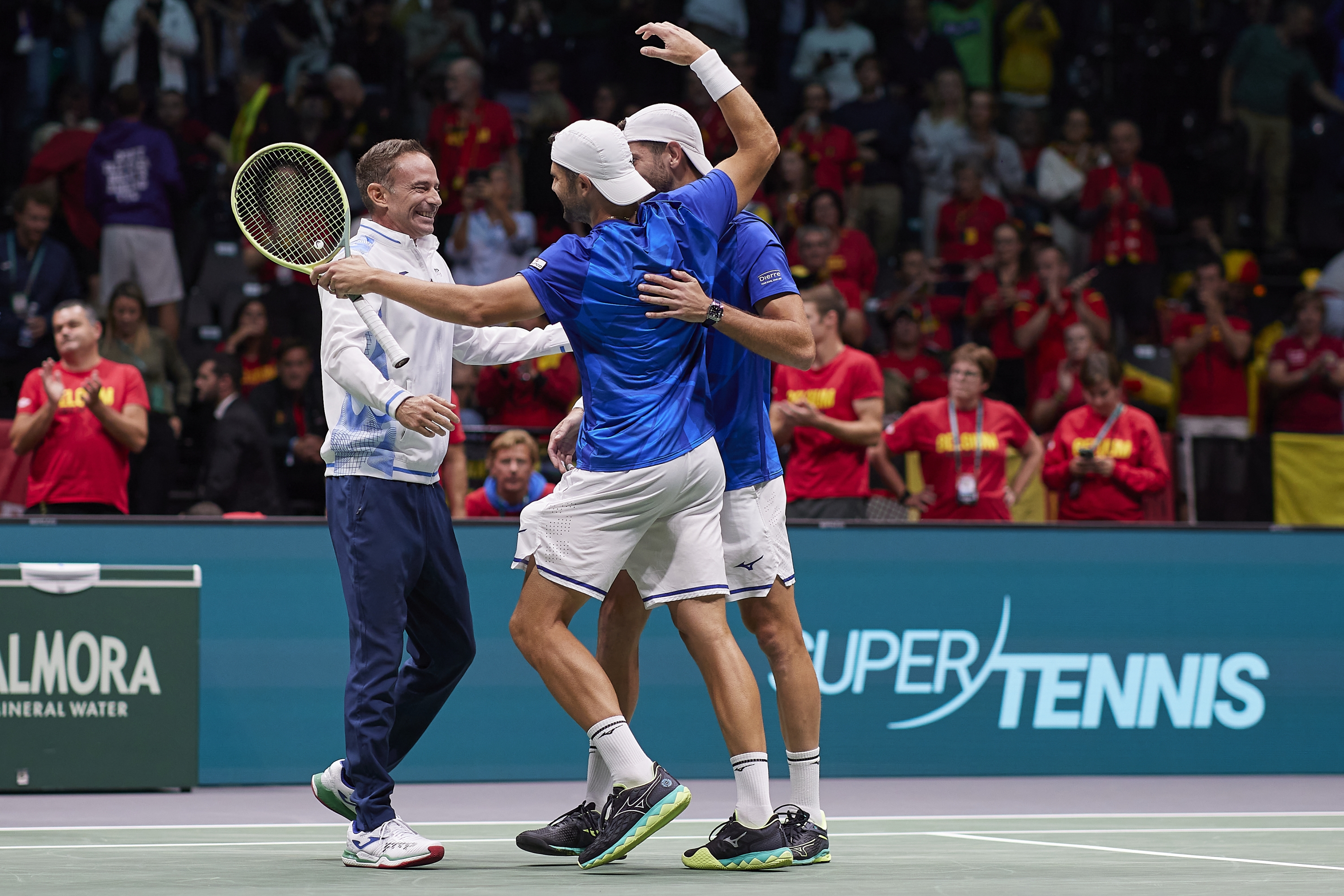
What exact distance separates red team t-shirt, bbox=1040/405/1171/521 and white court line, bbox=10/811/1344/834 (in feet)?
9.43

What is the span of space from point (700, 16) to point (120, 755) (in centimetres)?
1039

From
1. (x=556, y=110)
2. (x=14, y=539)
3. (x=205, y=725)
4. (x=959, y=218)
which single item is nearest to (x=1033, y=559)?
(x=205, y=725)

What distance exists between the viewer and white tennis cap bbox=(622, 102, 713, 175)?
5.32m

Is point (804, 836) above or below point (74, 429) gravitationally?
below

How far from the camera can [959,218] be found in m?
14.6

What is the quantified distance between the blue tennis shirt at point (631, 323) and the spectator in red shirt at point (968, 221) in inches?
378

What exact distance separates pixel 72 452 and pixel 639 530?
4874 millimetres

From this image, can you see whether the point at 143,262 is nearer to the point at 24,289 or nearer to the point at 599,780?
the point at 24,289

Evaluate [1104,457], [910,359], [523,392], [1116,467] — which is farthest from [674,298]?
[910,359]

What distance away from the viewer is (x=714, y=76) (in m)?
5.29

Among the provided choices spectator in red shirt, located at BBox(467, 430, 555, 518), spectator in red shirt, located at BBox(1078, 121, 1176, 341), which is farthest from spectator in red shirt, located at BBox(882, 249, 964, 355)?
spectator in red shirt, located at BBox(467, 430, 555, 518)

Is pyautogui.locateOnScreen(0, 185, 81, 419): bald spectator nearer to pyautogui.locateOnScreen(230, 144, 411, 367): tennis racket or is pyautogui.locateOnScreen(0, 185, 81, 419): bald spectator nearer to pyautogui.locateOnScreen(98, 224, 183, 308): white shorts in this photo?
pyautogui.locateOnScreen(98, 224, 183, 308): white shorts

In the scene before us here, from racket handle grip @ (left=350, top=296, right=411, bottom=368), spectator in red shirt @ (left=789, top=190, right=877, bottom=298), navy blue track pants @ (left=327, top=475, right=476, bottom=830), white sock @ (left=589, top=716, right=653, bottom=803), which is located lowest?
white sock @ (left=589, top=716, right=653, bottom=803)

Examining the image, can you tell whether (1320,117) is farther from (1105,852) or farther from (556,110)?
(1105,852)
